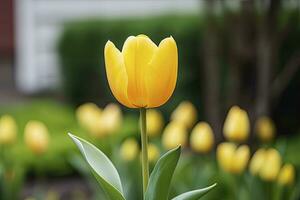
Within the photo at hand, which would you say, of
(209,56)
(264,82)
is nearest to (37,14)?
(209,56)

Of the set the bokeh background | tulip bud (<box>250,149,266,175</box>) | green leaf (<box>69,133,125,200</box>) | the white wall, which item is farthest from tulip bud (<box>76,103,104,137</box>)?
the white wall

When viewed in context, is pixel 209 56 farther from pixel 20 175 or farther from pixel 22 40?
pixel 22 40

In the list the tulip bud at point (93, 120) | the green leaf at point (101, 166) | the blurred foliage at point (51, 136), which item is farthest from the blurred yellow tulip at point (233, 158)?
the green leaf at point (101, 166)

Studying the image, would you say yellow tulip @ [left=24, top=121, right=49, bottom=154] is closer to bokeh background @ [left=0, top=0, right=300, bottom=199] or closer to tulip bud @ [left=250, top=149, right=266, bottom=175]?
bokeh background @ [left=0, top=0, right=300, bottom=199]

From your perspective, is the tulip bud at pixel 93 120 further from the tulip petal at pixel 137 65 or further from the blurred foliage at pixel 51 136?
the tulip petal at pixel 137 65

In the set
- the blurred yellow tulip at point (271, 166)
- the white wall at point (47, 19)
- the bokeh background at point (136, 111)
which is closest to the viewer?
the blurred yellow tulip at point (271, 166)

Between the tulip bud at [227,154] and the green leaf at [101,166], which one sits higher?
the green leaf at [101,166]
